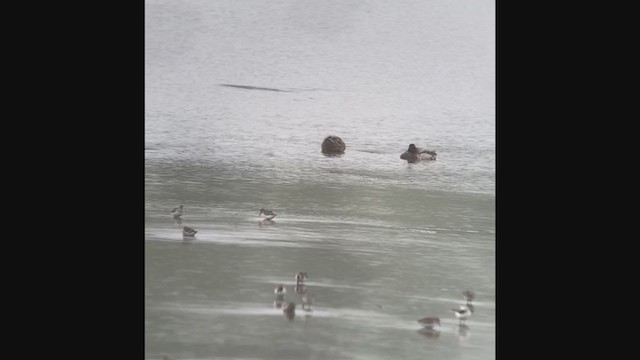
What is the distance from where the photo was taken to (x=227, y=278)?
708 cm

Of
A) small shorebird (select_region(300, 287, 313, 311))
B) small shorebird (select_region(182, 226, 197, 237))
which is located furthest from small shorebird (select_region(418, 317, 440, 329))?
small shorebird (select_region(182, 226, 197, 237))

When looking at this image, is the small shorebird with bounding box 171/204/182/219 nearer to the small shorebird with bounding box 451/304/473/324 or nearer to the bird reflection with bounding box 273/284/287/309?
the bird reflection with bounding box 273/284/287/309

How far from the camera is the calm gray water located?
7.12m

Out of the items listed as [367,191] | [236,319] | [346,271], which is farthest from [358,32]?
[236,319]

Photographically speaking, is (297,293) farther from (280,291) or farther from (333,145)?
(333,145)

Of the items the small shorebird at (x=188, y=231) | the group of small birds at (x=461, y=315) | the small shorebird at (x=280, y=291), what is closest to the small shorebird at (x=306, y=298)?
the small shorebird at (x=280, y=291)

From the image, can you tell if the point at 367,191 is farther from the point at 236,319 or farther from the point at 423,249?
the point at 236,319

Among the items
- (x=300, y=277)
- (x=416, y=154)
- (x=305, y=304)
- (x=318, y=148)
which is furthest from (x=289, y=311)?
(x=416, y=154)

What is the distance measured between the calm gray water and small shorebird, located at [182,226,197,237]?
32 mm

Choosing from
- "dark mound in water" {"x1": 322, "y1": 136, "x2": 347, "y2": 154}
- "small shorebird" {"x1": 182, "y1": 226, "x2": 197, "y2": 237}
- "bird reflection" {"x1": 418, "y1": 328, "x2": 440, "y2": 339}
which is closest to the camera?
"bird reflection" {"x1": 418, "y1": 328, "x2": 440, "y2": 339}

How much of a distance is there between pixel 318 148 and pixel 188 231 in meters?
1.00

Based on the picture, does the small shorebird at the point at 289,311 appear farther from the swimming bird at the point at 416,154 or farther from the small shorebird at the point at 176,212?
the swimming bird at the point at 416,154

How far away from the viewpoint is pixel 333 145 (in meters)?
7.39

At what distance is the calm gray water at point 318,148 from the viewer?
281 inches
